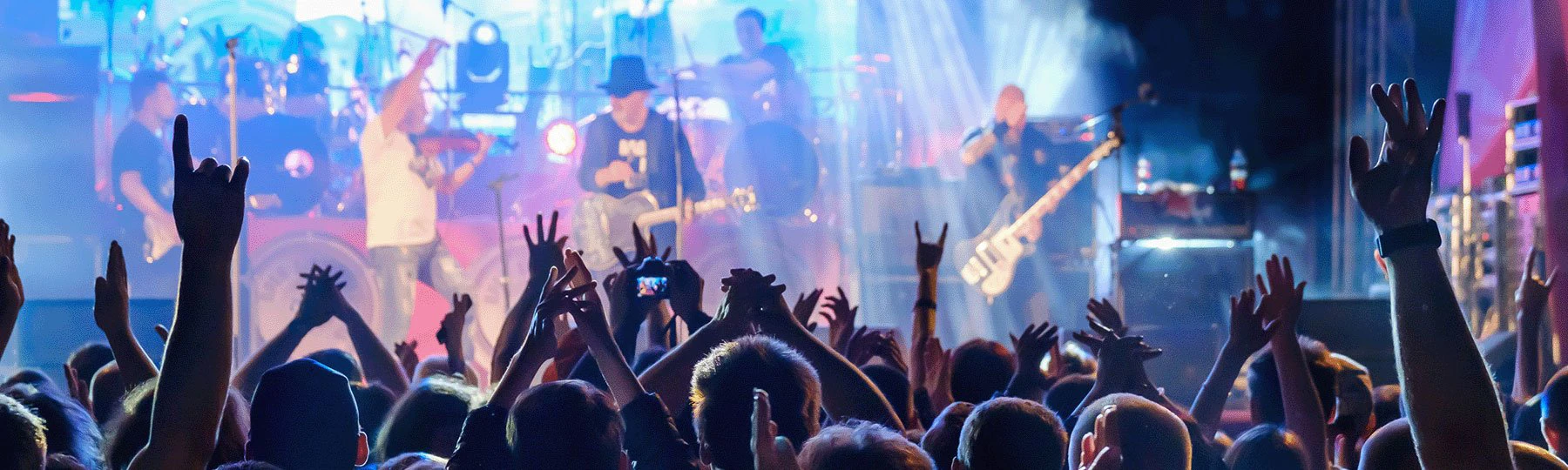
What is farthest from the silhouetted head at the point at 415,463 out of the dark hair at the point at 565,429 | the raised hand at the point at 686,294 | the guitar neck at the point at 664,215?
the guitar neck at the point at 664,215

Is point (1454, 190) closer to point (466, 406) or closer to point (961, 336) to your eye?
point (961, 336)

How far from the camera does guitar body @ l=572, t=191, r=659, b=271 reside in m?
8.72

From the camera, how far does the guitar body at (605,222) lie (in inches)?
343

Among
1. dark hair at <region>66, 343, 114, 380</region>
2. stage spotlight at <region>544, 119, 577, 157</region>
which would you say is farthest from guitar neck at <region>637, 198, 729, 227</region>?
dark hair at <region>66, 343, 114, 380</region>

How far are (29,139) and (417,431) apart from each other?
7.82 metres

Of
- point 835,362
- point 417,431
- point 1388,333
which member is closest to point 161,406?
point 417,431

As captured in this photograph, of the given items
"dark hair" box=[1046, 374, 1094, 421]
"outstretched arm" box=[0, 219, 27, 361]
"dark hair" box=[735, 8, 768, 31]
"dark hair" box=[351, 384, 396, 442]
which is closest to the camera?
"outstretched arm" box=[0, 219, 27, 361]

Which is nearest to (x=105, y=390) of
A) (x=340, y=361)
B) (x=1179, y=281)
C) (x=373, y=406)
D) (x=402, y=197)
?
(x=340, y=361)

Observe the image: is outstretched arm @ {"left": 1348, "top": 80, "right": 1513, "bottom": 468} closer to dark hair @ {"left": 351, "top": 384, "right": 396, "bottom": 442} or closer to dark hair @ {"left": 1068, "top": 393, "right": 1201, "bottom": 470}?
dark hair @ {"left": 1068, "top": 393, "right": 1201, "bottom": 470}

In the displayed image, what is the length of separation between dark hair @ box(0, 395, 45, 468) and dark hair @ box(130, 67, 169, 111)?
309 inches

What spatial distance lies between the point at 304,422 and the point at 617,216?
709cm

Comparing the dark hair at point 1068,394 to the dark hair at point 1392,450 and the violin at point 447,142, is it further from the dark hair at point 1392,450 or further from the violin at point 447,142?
the violin at point 447,142

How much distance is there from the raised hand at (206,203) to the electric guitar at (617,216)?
6.85m

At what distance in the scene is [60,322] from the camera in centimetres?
696
